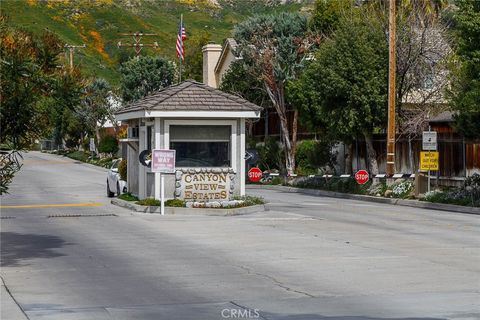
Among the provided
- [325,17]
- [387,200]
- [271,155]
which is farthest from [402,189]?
[325,17]

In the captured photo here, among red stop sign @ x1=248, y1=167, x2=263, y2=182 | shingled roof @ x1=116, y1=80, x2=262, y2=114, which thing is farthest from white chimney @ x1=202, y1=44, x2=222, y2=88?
shingled roof @ x1=116, y1=80, x2=262, y2=114

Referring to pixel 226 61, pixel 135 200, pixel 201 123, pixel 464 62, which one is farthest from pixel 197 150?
pixel 226 61

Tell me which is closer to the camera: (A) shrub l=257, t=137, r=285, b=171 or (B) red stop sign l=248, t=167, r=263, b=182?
(B) red stop sign l=248, t=167, r=263, b=182

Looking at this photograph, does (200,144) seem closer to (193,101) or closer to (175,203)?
(193,101)

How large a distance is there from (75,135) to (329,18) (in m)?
42.9

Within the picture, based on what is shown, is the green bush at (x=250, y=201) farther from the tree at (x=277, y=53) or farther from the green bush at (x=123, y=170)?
the tree at (x=277, y=53)

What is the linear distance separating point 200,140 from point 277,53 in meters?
24.0

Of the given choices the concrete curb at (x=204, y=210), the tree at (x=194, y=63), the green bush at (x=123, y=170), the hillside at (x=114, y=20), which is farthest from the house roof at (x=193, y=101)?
the hillside at (x=114, y=20)

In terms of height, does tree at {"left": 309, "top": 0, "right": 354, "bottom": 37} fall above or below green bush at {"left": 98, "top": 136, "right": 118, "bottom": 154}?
above

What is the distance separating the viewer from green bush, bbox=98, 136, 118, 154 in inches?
3182

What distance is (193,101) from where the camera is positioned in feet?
99.0

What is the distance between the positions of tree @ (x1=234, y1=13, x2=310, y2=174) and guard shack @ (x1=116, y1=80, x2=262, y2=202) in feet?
72.7

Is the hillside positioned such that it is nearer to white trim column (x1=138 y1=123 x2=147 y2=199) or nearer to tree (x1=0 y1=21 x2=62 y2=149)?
white trim column (x1=138 y1=123 x2=147 y2=199)

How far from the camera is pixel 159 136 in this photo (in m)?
29.8
